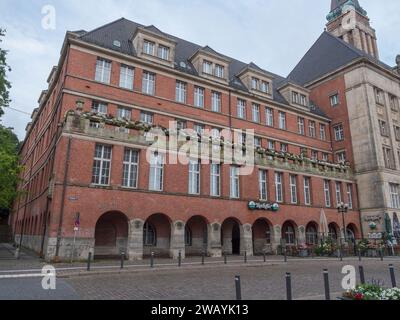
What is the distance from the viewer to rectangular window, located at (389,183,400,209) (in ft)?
114

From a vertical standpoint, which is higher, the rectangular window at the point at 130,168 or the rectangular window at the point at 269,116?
the rectangular window at the point at 269,116

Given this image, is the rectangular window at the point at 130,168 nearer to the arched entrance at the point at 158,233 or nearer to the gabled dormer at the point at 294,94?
the arched entrance at the point at 158,233

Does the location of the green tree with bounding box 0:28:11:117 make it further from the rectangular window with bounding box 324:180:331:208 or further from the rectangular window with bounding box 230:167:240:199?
the rectangular window with bounding box 324:180:331:208

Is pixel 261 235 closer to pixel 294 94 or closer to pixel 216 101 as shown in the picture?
pixel 216 101

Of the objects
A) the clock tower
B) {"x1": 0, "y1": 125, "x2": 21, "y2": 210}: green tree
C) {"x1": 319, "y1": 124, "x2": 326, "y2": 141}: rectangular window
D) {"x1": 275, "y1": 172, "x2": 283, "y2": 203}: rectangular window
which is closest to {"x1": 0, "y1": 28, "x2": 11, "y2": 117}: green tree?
{"x1": 0, "y1": 125, "x2": 21, "y2": 210}: green tree

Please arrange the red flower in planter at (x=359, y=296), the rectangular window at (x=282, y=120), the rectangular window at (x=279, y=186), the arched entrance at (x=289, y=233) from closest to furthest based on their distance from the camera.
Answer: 1. the red flower in planter at (x=359, y=296)
2. the rectangular window at (x=279, y=186)
3. the arched entrance at (x=289, y=233)
4. the rectangular window at (x=282, y=120)

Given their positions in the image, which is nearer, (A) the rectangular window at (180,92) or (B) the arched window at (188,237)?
(B) the arched window at (188,237)

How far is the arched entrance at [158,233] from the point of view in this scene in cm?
2287

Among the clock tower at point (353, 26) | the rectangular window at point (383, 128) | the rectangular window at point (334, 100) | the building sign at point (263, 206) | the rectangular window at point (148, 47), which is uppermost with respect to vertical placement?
the clock tower at point (353, 26)

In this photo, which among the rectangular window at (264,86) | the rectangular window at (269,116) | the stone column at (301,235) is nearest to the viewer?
the stone column at (301,235)

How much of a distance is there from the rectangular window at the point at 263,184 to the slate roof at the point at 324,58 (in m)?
20.3

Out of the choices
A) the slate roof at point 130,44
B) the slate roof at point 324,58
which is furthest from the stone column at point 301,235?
the slate roof at point 324,58
